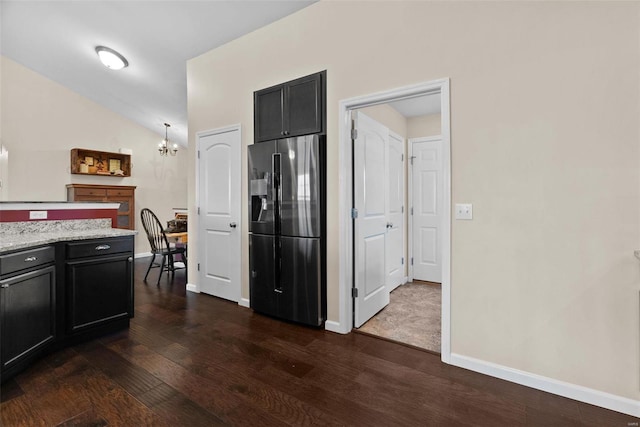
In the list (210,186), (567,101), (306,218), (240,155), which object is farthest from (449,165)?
(210,186)

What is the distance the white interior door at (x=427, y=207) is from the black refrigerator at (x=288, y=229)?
227 centimetres

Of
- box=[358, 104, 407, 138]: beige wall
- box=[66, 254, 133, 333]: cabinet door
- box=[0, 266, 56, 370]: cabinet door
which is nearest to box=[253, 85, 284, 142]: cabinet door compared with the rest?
box=[358, 104, 407, 138]: beige wall

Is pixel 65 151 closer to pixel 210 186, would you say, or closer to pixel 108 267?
pixel 210 186

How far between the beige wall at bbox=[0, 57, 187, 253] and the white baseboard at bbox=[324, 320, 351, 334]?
5390mm

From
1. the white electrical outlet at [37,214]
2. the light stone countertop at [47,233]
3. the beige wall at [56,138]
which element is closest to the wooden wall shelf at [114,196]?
the beige wall at [56,138]

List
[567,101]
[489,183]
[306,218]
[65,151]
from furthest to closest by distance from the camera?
[65,151] → [306,218] → [489,183] → [567,101]

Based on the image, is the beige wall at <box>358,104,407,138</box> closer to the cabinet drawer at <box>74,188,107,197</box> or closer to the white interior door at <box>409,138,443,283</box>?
the white interior door at <box>409,138,443,283</box>

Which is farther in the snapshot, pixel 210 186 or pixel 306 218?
pixel 210 186

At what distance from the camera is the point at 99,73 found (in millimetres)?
4840

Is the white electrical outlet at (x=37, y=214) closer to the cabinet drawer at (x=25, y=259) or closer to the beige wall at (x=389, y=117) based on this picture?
the cabinet drawer at (x=25, y=259)

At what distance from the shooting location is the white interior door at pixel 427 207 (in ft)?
14.4

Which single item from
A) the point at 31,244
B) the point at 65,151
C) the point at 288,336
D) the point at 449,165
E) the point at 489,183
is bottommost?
the point at 288,336

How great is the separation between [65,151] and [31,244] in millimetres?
4772

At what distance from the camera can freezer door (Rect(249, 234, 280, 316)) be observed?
301 cm
